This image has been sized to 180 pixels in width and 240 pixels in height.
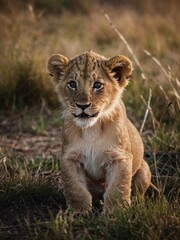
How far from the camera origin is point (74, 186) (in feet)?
15.2

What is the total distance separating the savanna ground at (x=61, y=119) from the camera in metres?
4.20

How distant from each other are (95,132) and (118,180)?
0.40 meters

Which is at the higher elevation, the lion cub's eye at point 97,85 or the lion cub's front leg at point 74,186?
the lion cub's eye at point 97,85

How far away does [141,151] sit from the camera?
5.18 meters

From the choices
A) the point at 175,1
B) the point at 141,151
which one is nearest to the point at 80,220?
the point at 141,151

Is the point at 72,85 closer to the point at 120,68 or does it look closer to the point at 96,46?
the point at 120,68

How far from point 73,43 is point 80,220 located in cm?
681

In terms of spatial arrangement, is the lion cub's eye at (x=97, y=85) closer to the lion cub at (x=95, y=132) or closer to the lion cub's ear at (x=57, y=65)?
the lion cub at (x=95, y=132)

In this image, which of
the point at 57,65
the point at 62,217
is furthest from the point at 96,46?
the point at 62,217

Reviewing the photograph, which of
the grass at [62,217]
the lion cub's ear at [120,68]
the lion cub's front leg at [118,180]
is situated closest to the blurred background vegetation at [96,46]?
the lion cub's ear at [120,68]

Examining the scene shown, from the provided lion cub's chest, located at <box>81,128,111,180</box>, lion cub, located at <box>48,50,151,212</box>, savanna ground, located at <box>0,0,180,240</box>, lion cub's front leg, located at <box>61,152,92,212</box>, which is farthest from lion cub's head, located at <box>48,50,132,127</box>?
savanna ground, located at <box>0,0,180,240</box>

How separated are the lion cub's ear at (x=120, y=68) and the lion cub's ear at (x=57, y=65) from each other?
34cm

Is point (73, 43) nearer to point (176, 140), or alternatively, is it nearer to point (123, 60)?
point (176, 140)

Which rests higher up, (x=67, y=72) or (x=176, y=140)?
(x=67, y=72)
